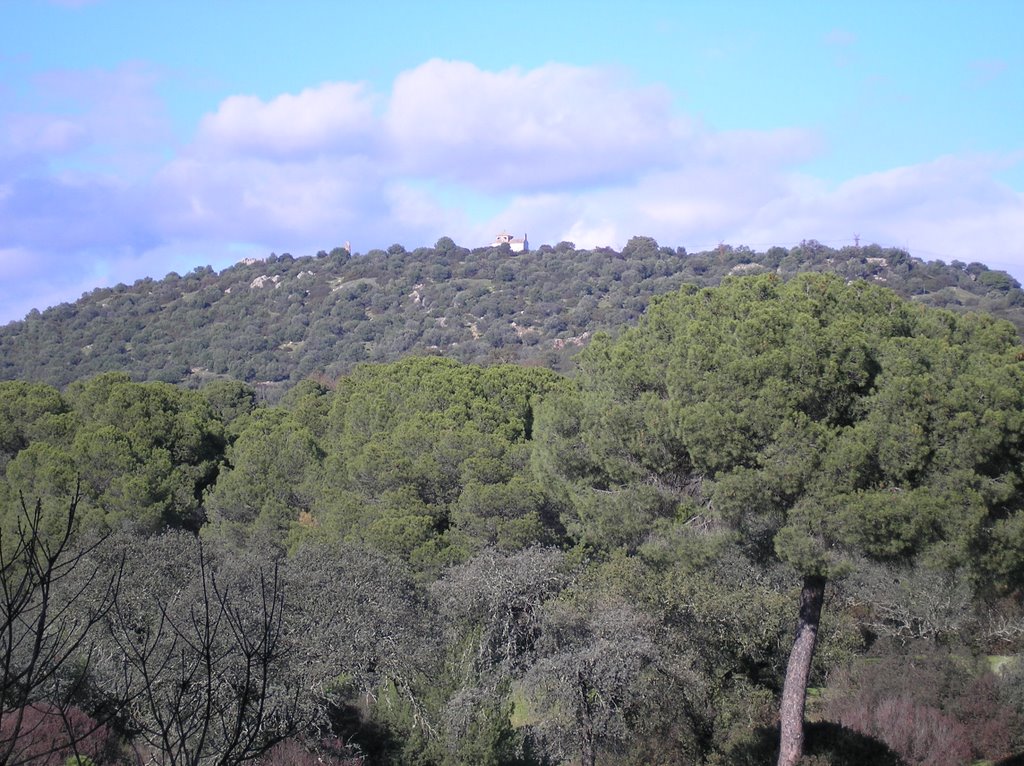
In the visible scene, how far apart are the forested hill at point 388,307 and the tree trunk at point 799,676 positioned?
44.1 meters

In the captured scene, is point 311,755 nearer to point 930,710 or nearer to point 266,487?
point 930,710

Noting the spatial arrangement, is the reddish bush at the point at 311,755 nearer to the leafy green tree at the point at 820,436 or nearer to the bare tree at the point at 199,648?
the bare tree at the point at 199,648

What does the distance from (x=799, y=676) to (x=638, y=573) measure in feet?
8.40

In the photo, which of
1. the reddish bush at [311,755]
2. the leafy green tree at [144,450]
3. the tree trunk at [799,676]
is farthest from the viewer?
the leafy green tree at [144,450]

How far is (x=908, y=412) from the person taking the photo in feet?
33.9

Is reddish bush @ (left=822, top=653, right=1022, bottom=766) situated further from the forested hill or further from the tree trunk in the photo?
the forested hill

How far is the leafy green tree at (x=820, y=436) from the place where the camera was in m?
10.1

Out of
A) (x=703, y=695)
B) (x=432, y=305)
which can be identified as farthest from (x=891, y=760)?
(x=432, y=305)

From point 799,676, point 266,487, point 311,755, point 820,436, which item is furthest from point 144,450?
point 820,436

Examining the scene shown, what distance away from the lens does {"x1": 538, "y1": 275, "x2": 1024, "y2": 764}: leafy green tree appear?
1014 centimetres

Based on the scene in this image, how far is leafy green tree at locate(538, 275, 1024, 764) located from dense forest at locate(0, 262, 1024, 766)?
3cm

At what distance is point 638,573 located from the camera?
13102mm

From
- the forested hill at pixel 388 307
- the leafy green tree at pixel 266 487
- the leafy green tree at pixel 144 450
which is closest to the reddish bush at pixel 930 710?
the leafy green tree at pixel 266 487

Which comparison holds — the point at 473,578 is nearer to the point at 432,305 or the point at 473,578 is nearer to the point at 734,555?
the point at 734,555
